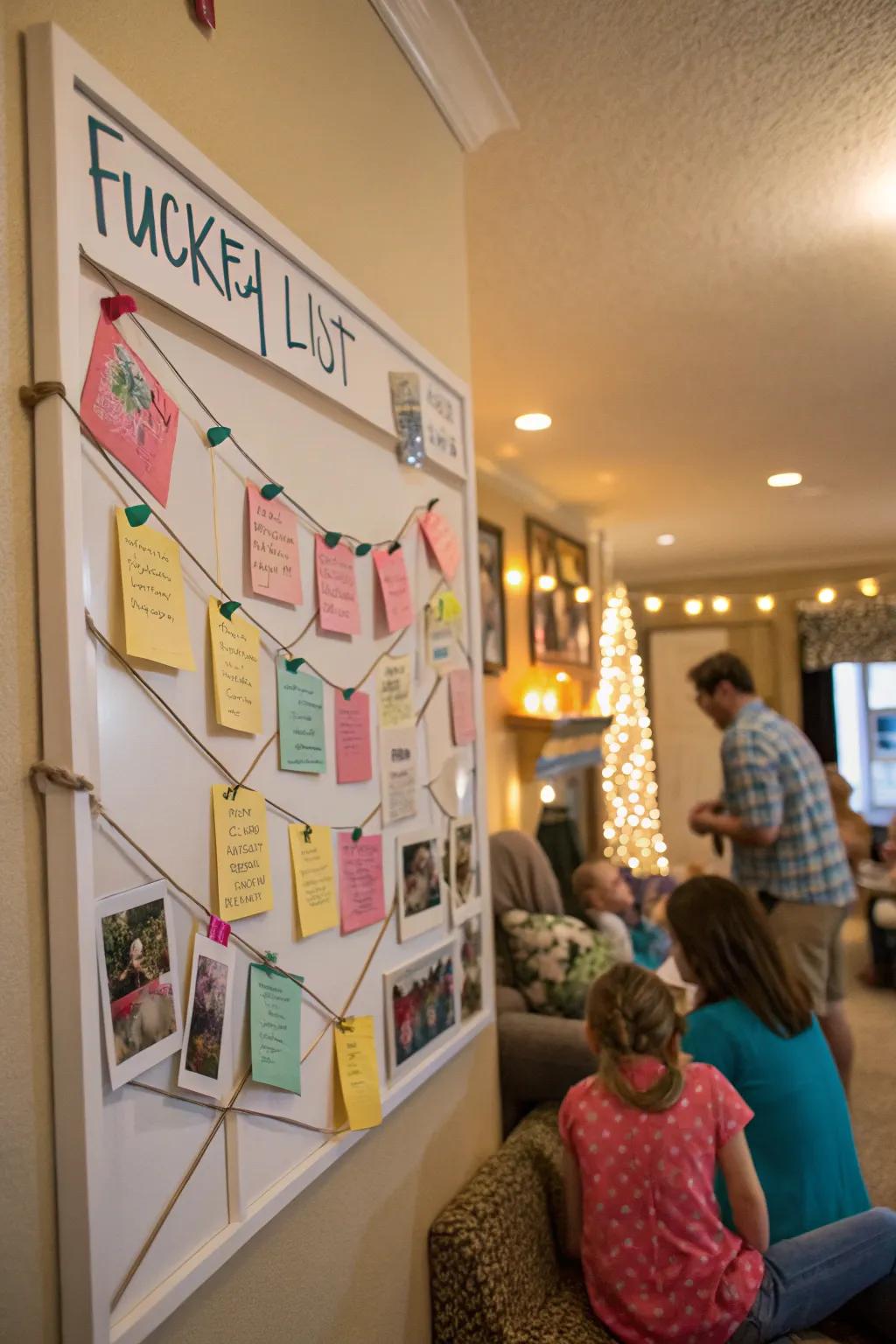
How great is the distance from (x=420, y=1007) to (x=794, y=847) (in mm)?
1905

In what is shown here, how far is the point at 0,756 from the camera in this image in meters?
0.78

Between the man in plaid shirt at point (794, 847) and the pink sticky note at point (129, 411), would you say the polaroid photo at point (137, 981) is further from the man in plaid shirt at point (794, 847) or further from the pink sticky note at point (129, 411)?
the man in plaid shirt at point (794, 847)

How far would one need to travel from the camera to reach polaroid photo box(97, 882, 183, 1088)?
854 millimetres

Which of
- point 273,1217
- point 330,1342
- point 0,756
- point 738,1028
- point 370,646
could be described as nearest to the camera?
point 0,756

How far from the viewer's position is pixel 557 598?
219 inches

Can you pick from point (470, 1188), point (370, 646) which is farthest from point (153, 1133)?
point (470, 1188)

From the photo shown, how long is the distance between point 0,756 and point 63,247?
1.42 ft

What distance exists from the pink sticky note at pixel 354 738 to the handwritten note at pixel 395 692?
5cm

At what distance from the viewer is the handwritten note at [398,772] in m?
1.44

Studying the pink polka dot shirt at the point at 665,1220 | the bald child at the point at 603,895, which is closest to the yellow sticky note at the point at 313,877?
the pink polka dot shirt at the point at 665,1220

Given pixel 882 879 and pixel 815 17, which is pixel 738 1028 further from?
pixel 882 879

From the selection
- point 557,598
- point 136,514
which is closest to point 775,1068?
point 136,514

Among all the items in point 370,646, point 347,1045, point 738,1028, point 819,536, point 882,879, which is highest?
point 819,536

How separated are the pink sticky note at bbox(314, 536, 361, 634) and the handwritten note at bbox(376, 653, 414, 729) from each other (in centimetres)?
10
